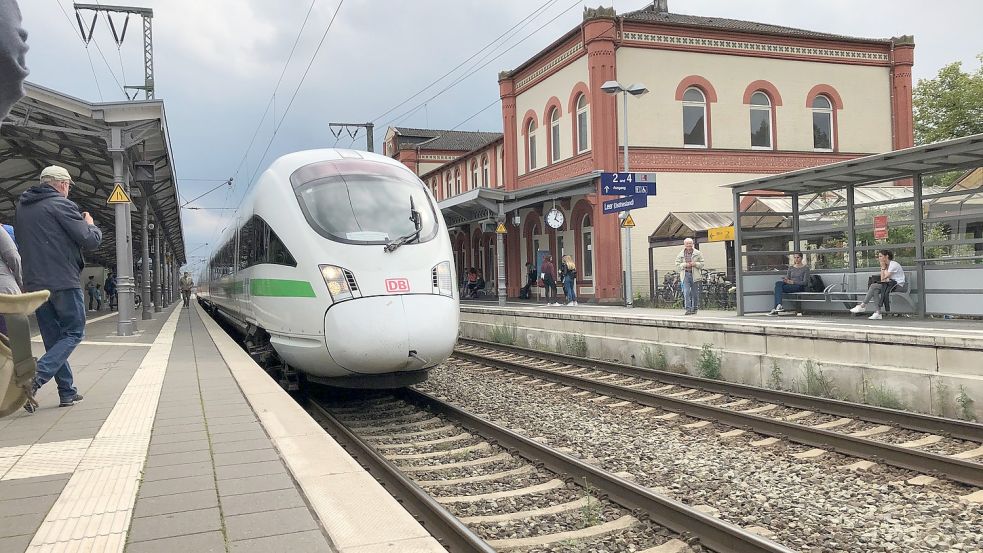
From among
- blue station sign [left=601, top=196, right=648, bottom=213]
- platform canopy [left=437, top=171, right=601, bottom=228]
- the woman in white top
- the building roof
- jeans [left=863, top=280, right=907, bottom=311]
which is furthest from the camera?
the building roof

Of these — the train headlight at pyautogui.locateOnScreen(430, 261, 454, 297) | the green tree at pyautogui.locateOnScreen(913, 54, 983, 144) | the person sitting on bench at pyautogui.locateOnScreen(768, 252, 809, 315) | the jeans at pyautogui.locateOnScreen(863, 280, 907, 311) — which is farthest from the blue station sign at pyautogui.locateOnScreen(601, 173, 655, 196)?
the green tree at pyautogui.locateOnScreen(913, 54, 983, 144)

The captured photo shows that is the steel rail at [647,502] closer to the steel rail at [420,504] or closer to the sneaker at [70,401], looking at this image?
the steel rail at [420,504]

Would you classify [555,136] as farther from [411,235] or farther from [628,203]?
[411,235]

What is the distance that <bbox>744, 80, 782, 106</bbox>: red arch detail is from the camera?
25.6m

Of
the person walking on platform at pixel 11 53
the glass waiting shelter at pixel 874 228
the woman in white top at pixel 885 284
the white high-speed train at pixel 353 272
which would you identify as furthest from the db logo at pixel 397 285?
the woman in white top at pixel 885 284

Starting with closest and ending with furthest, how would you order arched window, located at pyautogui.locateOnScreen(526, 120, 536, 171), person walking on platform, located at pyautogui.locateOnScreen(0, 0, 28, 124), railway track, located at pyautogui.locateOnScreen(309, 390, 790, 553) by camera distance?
person walking on platform, located at pyautogui.locateOnScreen(0, 0, 28, 124) < railway track, located at pyautogui.locateOnScreen(309, 390, 790, 553) < arched window, located at pyautogui.locateOnScreen(526, 120, 536, 171)

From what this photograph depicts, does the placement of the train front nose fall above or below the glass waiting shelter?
below

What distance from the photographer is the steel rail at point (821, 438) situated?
15.9ft

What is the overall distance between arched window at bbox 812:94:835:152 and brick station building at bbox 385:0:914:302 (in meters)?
0.05

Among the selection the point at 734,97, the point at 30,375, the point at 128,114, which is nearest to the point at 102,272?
the point at 128,114

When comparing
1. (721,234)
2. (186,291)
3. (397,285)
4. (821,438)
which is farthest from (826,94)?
(186,291)

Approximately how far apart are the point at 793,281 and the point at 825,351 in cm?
537

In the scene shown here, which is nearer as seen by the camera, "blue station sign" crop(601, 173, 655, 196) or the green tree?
"blue station sign" crop(601, 173, 655, 196)

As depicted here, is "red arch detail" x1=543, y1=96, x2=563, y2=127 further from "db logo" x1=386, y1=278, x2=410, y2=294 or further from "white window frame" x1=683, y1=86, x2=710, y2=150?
"db logo" x1=386, y1=278, x2=410, y2=294
